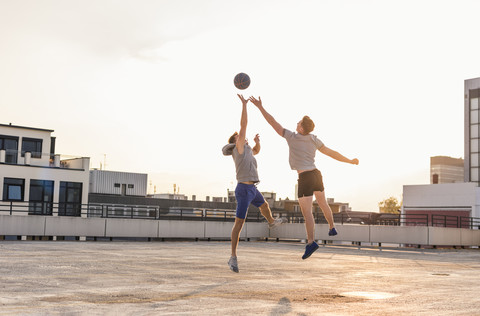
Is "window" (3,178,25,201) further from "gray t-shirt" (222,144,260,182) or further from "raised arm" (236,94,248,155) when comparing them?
"raised arm" (236,94,248,155)

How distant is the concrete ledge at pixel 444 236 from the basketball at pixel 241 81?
21213mm

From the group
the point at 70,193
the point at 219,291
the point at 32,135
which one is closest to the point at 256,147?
the point at 219,291

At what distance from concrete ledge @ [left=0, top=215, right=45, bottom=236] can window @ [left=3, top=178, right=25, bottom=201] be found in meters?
16.5

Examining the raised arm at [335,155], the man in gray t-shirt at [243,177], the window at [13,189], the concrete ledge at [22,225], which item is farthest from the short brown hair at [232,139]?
the window at [13,189]

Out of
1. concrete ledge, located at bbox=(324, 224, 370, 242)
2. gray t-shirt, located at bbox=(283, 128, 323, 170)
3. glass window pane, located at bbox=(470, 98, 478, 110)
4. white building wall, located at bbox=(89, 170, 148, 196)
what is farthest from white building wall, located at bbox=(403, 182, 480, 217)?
gray t-shirt, located at bbox=(283, 128, 323, 170)

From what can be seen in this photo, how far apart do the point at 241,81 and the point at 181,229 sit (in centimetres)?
2119

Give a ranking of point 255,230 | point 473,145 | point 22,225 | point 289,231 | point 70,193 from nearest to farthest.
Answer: point 22,225 < point 255,230 < point 289,231 < point 70,193 < point 473,145

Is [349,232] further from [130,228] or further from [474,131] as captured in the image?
[474,131]

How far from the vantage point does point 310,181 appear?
8.73 meters

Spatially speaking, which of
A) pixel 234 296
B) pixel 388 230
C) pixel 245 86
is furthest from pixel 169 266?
pixel 388 230

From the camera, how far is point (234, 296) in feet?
21.4

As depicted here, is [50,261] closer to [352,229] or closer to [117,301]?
[117,301]

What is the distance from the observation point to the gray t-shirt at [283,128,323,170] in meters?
8.73

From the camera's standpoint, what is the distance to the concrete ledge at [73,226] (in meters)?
26.4
